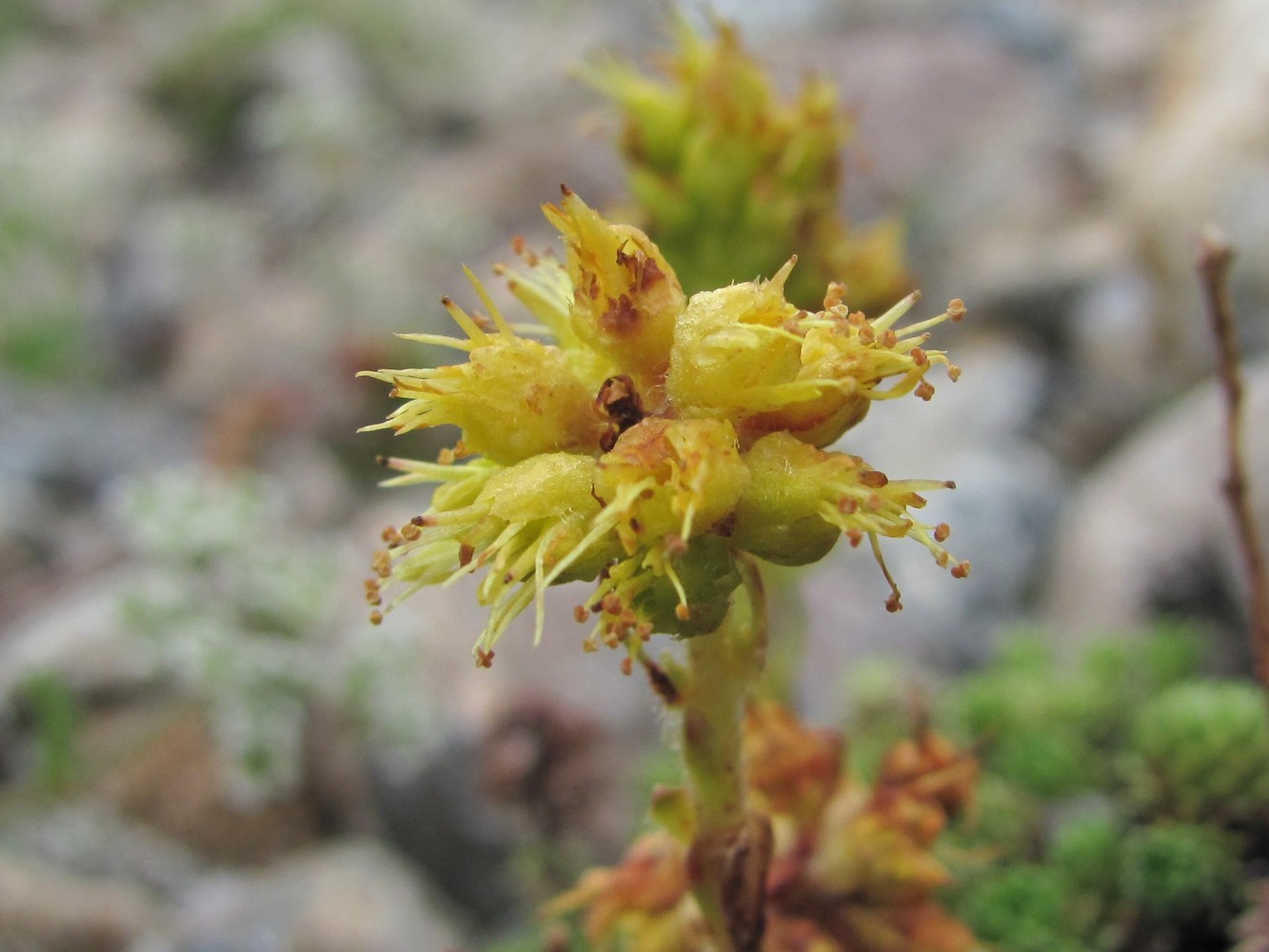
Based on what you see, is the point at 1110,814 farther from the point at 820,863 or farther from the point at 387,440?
the point at 387,440

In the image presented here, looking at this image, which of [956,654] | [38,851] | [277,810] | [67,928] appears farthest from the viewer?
[956,654]

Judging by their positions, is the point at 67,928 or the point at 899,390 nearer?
the point at 899,390

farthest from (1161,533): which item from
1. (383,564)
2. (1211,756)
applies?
(383,564)

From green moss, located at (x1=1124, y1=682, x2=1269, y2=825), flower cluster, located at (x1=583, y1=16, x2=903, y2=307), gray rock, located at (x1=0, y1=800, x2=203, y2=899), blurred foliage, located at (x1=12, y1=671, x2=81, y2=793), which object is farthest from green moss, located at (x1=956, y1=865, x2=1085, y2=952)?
blurred foliage, located at (x1=12, y1=671, x2=81, y2=793)

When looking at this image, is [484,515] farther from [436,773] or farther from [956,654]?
[956,654]

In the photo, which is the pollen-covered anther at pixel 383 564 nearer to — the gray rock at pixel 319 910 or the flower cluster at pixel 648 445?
the flower cluster at pixel 648 445

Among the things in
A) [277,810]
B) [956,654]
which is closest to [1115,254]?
[956,654]

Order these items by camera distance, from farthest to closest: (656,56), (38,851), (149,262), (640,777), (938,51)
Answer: (938,51)
(149,262)
(38,851)
(640,777)
(656,56)
